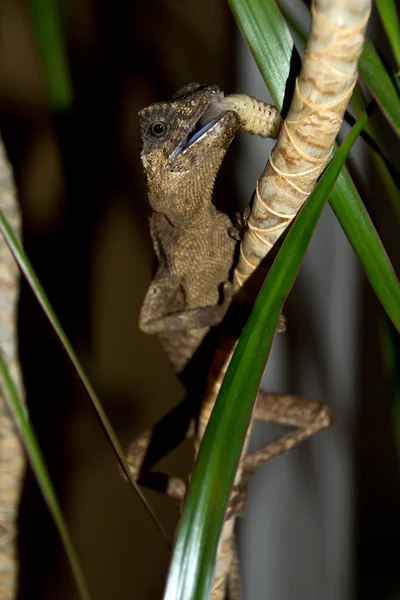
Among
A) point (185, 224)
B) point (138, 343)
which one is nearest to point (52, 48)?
point (185, 224)

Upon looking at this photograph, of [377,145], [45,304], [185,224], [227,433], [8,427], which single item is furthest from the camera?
[185,224]

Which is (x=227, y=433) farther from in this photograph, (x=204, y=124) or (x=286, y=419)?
(x=286, y=419)

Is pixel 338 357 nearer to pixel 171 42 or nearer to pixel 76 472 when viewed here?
pixel 76 472

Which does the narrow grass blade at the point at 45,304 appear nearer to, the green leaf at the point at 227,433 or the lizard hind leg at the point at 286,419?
the green leaf at the point at 227,433

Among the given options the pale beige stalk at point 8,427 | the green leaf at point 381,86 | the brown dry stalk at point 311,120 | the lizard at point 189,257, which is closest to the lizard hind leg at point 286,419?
the lizard at point 189,257

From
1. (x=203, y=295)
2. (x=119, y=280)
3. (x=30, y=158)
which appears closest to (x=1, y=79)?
(x=30, y=158)

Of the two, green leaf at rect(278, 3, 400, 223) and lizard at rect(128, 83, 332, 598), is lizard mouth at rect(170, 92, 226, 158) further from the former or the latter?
green leaf at rect(278, 3, 400, 223)
